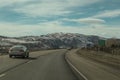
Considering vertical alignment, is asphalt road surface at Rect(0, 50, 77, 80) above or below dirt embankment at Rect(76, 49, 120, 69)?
above

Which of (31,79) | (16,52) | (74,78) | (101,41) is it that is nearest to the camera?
(31,79)

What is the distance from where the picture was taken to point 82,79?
1750 cm

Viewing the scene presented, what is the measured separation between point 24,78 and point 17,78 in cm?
34

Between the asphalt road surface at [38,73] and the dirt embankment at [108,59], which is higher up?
the asphalt road surface at [38,73]

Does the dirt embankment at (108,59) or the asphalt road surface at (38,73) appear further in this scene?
the dirt embankment at (108,59)

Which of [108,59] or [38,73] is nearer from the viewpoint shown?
[38,73]

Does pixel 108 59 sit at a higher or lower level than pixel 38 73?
lower

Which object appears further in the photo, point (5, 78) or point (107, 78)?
point (107, 78)

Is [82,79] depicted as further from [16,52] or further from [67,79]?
[16,52]

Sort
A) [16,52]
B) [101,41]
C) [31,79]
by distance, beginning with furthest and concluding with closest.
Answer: [101,41] → [16,52] → [31,79]

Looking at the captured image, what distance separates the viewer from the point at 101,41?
9188 centimetres

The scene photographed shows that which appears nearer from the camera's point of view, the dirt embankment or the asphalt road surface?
the asphalt road surface

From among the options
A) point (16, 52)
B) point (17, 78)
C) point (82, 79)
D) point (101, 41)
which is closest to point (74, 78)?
point (82, 79)

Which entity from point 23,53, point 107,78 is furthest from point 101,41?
point 107,78
